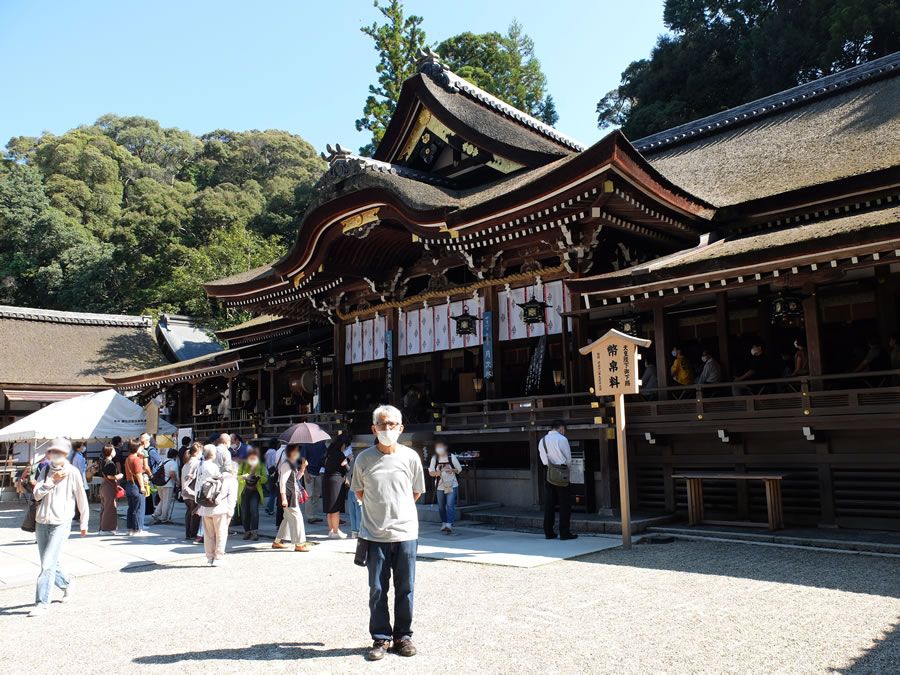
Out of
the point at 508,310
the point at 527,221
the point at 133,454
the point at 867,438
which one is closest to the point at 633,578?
the point at 867,438

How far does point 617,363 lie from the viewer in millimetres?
9320

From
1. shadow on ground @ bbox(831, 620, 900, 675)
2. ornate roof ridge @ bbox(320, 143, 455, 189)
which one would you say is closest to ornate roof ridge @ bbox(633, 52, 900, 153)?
ornate roof ridge @ bbox(320, 143, 455, 189)

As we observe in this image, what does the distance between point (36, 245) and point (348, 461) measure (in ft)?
135

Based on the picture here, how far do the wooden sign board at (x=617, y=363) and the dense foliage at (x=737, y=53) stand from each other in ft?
89.3

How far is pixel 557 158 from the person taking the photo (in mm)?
14562

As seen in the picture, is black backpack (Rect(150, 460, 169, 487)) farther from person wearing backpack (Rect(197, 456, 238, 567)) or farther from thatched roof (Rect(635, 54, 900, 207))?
thatched roof (Rect(635, 54, 900, 207))

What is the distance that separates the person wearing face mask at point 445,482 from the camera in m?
11.0

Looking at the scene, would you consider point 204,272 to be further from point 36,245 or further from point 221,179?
point 221,179

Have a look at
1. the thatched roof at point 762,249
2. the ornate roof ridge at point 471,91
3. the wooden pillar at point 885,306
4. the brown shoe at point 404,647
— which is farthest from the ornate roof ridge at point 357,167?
the brown shoe at point 404,647

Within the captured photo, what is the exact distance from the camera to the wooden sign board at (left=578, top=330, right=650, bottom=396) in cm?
904

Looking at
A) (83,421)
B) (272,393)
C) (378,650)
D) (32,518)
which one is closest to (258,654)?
(378,650)

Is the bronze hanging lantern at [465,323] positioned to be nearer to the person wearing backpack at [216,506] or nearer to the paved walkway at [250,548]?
the paved walkway at [250,548]

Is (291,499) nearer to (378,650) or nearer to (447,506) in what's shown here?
(447,506)

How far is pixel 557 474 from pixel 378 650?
5.44m
